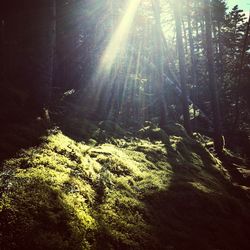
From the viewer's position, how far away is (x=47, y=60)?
14.0m

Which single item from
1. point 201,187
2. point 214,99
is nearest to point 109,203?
point 201,187

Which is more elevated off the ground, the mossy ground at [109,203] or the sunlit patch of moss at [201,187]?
the mossy ground at [109,203]

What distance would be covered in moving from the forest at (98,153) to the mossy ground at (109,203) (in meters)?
0.03

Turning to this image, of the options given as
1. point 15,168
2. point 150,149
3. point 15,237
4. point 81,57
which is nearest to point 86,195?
point 15,168

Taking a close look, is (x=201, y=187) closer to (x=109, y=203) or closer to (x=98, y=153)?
(x=98, y=153)

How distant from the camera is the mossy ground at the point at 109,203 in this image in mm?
6230

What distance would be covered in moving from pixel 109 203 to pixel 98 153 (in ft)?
12.5

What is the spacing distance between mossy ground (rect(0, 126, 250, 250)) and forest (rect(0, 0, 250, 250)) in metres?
0.03

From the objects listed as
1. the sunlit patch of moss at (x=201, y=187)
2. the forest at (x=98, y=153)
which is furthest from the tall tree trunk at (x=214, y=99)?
the sunlit patch of moss at (x=201, y=187)

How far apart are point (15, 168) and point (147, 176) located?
4970mm

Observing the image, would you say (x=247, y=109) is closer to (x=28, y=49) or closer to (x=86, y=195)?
(x=28, y=49)

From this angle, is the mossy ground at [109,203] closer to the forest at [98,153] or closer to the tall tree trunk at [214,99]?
the forest at [98,153]

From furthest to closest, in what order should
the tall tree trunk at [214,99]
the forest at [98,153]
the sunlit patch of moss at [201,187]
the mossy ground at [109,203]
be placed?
the tall tree trunk at [214,99], the sunlit patch of moss at [201,187], the forest at [98,153], the mossy ground at [109,203]

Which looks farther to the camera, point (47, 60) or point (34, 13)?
point (34, 13)
